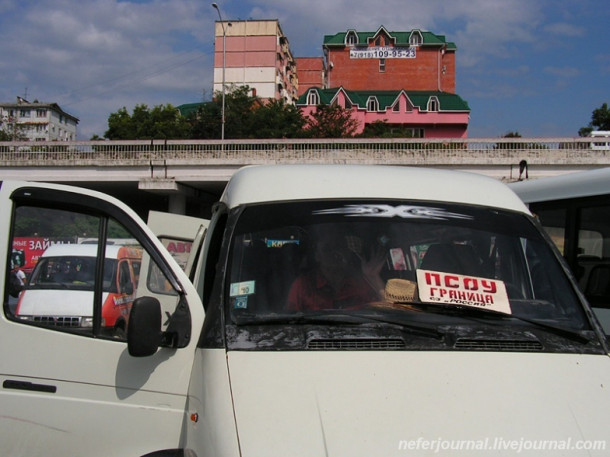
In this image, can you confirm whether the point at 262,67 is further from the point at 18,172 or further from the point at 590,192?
the point at 590,192

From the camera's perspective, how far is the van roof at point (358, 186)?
10.8 feet

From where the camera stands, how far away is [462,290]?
9.73 feet

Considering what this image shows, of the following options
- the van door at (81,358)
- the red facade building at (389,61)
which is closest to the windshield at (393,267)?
the van door at (81,358)

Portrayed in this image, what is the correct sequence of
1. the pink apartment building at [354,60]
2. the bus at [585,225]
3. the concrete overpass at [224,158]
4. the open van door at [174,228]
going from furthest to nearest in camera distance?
the pink apartment building at [354,60] → the concrete overpass at [224,158] → the bus at [585,225] → the open van door at [174,228]

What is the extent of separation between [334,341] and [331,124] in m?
60.3

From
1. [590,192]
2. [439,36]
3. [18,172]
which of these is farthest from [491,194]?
[439,36]

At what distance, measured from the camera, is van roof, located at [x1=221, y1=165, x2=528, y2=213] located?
3283mm

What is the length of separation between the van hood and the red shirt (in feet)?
1.31

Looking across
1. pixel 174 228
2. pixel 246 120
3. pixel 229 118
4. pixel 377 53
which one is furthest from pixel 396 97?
pixel 174 228

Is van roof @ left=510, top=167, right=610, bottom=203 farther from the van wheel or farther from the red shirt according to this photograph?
the van wheel

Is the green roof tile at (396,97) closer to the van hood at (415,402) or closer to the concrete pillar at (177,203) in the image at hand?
the concrete pillar at (177,203)

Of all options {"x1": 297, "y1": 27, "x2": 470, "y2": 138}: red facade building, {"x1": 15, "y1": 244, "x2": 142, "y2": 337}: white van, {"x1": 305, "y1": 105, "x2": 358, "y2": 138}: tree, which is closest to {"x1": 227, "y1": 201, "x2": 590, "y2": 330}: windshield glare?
{"x1": 15, "y1": 244, "x2": 142, "y2": 337}: white van

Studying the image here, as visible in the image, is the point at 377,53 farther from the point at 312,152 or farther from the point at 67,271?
the point at 67,271

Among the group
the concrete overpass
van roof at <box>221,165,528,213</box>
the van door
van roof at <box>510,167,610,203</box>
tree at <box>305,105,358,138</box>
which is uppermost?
tree at <box>305,105,358,138</box>
